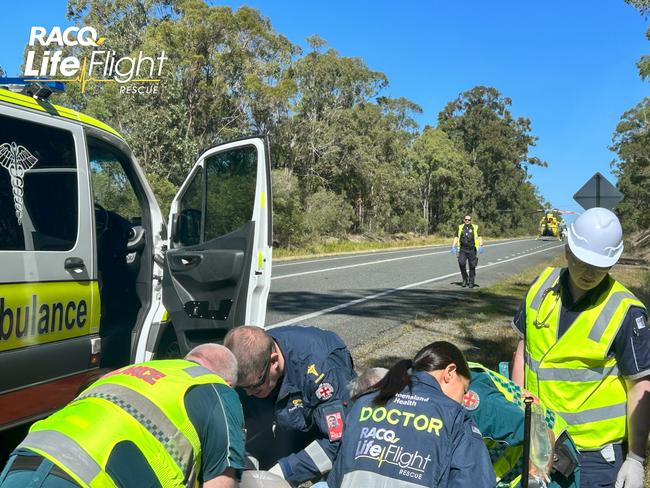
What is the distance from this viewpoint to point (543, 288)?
3029 mm

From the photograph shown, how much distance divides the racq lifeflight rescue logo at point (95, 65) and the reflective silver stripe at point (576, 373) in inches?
1025

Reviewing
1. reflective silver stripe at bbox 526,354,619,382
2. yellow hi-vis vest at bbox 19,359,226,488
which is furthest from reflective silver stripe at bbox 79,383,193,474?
reflective silver stripe at bbox 526,354,619,382

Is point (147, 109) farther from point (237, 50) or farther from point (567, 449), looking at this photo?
point (567, 449)

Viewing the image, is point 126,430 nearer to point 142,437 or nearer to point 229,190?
point 142,437

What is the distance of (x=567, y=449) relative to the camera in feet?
9.16

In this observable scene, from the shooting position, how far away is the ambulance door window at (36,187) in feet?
11.4

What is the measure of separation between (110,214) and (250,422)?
1.99m

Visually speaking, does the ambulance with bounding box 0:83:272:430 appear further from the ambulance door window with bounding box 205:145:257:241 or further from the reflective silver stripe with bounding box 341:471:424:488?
the reflective silver stripe with bounding box 341:471:424:488

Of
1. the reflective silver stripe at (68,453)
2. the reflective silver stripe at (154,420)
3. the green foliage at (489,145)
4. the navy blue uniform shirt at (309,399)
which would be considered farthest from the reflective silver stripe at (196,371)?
the green foliage at (489,145)

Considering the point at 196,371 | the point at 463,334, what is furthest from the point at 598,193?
the point at 196,371

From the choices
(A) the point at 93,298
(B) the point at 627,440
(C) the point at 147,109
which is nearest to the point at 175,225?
(A) the point at 93,298

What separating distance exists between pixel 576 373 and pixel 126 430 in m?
1.91

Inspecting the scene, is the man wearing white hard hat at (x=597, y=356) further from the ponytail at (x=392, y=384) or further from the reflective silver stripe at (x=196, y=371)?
the reflective silver stripe at (x=196, y=371)

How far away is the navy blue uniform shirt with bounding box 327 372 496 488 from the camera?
224cm
